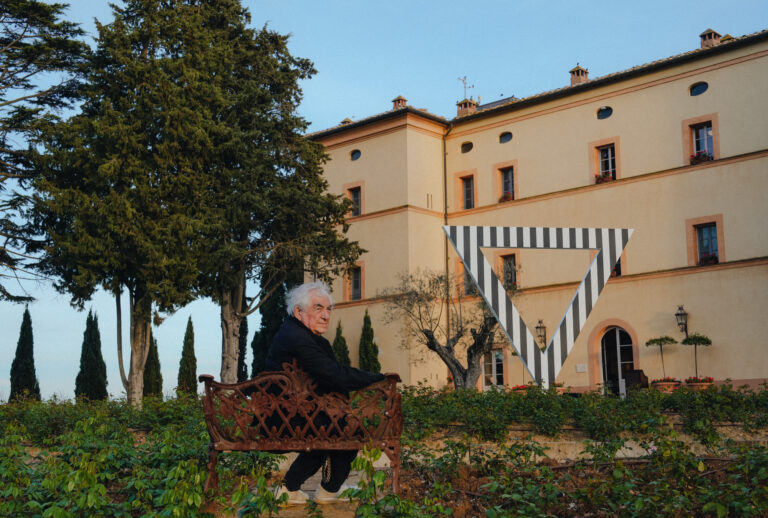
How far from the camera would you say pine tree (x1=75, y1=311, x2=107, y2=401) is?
3091 cm

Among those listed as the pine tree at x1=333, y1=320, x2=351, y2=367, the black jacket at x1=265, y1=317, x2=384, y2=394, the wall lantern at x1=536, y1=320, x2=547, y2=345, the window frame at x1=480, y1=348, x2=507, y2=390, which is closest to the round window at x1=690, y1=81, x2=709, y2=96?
the wall lantern at x1=536, y1=320, x2=547, y2=345

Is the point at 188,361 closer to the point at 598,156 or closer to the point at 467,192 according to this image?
the point at 467,192

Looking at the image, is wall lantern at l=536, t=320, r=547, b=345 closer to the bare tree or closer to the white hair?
the bare tree

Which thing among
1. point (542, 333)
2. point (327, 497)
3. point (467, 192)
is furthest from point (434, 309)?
point (327, 497)

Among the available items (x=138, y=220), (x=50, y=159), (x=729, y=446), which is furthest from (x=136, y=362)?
(x=729, y=446)

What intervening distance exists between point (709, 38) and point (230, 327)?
1754cm

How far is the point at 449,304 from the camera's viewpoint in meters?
29.7

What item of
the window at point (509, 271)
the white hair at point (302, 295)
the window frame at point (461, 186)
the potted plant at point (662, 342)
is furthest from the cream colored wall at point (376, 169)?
the white hair at point (302, 295)

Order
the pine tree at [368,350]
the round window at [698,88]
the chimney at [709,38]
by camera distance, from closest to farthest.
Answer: the round window at [698,88] < the chimney at [709,38] < the pine tree at [368,350]

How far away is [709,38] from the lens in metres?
26.6

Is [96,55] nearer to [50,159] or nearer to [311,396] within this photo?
[50,159]

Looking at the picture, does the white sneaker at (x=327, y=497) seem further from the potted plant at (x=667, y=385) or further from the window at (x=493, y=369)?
the window at (x=493, y=369)

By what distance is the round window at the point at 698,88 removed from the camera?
2602 centimetres

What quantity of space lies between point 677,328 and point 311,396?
21.8 m
